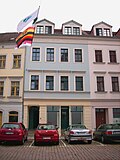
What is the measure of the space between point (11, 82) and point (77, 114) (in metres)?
8.54

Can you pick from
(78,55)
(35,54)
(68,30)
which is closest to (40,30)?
(35,54)

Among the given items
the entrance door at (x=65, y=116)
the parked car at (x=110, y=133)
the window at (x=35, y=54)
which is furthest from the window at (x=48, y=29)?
the parked car at (x=110, y=133)

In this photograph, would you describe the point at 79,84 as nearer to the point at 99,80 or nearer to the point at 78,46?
the point at 99,80

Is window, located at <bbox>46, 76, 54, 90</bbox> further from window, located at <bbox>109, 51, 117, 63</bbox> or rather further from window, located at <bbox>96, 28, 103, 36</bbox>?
window, located at <bbox>96, 28, 103, 36</bbox>

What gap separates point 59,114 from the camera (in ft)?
79.6

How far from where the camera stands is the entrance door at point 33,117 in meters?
24.4

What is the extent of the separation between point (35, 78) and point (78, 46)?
6.70 metres

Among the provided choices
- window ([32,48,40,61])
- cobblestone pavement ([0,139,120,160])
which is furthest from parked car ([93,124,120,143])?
window ([32,48,40,61])

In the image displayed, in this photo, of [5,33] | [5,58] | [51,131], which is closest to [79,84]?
[5,58]

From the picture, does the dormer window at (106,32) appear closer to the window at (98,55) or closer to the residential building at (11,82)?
the window at (98,55)

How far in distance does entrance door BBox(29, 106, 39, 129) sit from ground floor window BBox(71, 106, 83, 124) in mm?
4207

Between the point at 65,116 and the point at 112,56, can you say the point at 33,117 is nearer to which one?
the point at 65,116

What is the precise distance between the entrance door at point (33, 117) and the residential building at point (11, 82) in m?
1.41

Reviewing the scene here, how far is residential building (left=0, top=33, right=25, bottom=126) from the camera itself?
23.9 m
